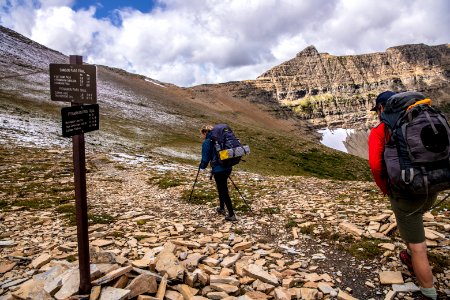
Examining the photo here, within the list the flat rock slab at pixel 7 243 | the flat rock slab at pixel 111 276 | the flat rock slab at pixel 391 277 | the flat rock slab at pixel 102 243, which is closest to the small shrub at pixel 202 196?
the flat rock slab at pixel 102 243

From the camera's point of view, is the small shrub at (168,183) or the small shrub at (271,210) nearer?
the small shrub at (271,210)

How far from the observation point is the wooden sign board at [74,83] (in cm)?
609

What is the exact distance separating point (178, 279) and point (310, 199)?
29.4 ft

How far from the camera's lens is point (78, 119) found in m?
6.02

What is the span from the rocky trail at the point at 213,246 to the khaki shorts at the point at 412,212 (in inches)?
53.6

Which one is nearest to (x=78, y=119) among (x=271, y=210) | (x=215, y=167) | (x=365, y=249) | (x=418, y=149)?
(x=215, y=167)

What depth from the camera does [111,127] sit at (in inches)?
2420

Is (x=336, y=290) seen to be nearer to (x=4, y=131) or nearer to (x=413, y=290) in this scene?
(x=413, y=290)

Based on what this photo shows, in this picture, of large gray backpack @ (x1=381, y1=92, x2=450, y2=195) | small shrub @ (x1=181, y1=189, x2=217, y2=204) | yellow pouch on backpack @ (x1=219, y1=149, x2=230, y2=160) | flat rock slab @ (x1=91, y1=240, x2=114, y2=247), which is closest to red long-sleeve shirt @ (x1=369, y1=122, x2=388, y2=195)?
large gray backpack @ (x1=381, y1=92, x2=450, y2=195)

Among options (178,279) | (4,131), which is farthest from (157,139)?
(178,279)

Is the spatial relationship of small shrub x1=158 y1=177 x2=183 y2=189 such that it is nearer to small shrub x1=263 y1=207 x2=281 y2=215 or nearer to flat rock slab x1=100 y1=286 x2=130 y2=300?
small shrub x1=263 y1=207 x2=281 y2=215

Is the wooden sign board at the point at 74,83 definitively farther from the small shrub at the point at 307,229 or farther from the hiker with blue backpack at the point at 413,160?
the small shrub at the point at 307,229

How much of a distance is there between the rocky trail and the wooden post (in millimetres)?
243

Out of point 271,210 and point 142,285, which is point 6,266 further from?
point 271,210
